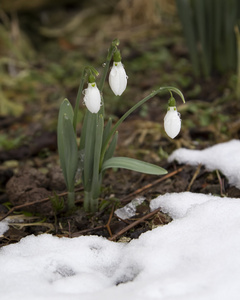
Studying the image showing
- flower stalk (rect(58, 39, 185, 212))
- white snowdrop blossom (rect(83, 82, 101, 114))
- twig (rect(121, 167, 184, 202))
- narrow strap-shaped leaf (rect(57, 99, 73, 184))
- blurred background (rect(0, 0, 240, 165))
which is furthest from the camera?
blurred background (rect(0, 0, 240, 165))

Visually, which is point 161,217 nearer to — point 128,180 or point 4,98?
point 128,180

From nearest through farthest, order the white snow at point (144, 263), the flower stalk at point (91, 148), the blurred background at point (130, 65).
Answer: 1. the white snow at point (144, 263)
2. the flower stalk at point (91, 148)
3. the blurred background at point (130, 65)

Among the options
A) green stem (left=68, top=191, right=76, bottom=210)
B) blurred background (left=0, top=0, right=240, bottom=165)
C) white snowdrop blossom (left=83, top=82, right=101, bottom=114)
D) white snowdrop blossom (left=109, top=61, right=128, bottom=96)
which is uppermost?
blurred background (left=0, top=0, right=240, bottom=165)

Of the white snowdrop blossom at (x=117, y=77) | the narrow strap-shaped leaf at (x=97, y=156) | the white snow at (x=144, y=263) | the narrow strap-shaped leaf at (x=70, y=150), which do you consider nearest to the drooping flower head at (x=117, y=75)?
the white snowdrop blossom at (x=117, y=77)

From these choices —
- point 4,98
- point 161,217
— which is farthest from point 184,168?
point 4,98

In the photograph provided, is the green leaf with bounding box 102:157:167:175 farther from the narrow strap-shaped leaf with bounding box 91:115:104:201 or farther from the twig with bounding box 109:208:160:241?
the twig with bounding box 109:208:160:241

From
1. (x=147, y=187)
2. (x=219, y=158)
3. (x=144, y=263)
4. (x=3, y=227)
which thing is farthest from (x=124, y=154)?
(x=144, y=263)

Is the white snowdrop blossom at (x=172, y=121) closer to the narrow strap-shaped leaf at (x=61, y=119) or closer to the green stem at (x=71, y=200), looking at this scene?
the narrow strap-shaped leaf at (x=61, y=119)

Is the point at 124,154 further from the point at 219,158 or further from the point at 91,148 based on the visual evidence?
the point at 91,148

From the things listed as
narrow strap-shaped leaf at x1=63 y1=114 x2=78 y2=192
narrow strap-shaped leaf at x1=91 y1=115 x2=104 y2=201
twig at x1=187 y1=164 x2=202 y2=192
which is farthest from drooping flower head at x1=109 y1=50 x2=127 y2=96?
twig at x1=187 y1=164 x2=202 y2=192
